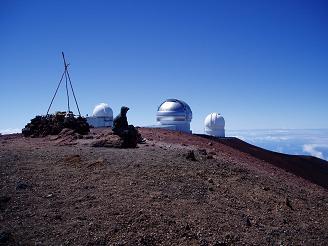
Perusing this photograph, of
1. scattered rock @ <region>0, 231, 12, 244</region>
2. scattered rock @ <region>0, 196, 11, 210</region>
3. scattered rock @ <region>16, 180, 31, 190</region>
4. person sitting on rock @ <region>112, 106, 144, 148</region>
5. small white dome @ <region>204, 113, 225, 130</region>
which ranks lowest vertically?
scattered rock @ <region>0, 231, 12, 244</region>

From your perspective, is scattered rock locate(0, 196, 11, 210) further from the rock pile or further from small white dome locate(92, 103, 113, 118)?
small white dome locate(92, 103, 113, 118)

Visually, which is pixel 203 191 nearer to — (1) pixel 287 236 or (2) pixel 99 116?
(1) pixel 287 236

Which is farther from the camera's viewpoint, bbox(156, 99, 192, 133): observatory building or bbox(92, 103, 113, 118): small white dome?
bbox(92, 103, 113, 118): small white dome

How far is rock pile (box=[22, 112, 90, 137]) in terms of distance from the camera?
20.8 m

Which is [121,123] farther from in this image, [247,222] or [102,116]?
[102,116]

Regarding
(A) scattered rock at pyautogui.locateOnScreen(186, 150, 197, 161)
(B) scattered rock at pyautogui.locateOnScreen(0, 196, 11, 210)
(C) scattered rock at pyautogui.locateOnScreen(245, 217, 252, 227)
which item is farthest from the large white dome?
(B) scattered rock at pyautogui.locateOnScreen(0, 196, 11, 210)

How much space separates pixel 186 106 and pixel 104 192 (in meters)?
26.4

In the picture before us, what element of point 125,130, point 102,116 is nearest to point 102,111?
point 102,116

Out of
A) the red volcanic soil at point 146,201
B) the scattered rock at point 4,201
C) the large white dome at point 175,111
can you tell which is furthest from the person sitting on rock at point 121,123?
the large white dome at point 175,111

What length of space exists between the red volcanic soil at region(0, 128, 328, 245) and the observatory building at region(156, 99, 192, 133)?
64.0 feet

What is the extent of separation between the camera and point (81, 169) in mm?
12430

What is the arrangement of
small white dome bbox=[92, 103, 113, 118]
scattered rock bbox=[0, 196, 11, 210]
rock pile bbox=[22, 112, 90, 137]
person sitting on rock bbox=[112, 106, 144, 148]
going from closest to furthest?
scattered rock bbox=[0, 196, 11, 210] → person sitting on rock bbox=[112, 106, 144, 148] → rock pile bbox=[22, 112, 90, 137] → small white dome bbox=[92, 103, 113, 118]

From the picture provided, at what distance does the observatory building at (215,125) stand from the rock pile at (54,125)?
855 inches

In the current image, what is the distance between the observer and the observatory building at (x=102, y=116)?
111 ft
